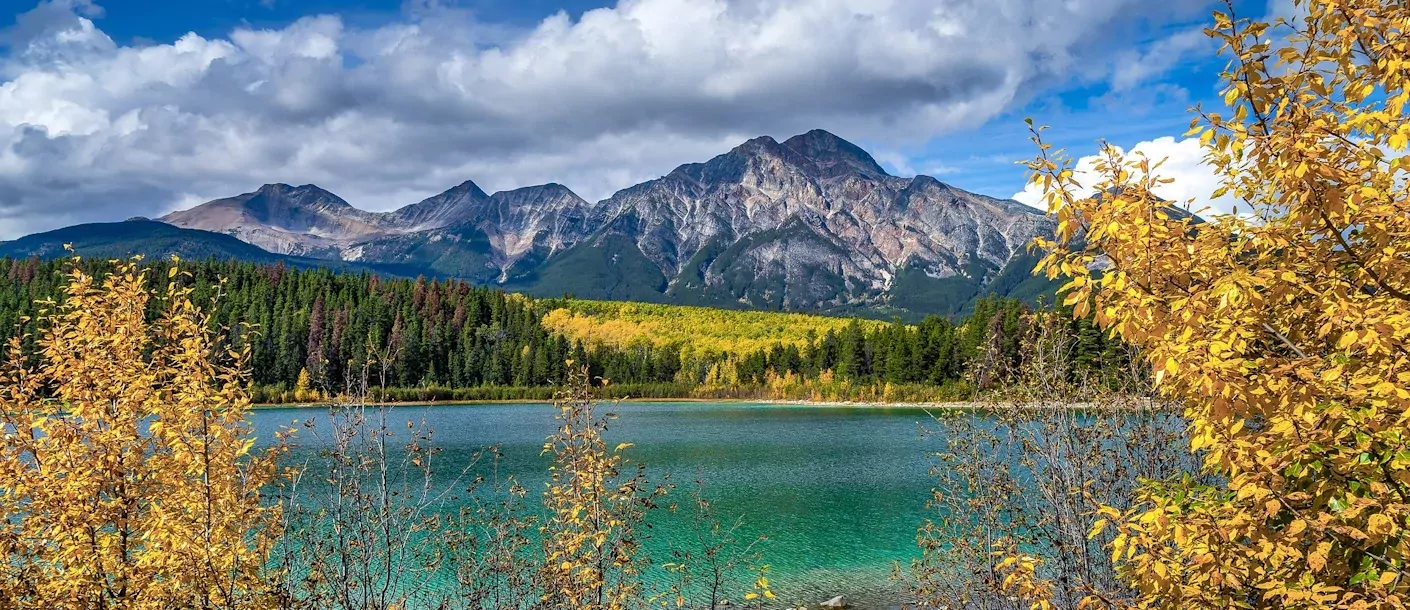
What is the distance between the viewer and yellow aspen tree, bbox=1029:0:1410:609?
3.78 meters

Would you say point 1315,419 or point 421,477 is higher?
point 1315,419

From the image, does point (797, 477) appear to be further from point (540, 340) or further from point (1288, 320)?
point (540, 340)

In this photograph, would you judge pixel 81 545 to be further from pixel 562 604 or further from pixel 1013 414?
pixel 1013 414

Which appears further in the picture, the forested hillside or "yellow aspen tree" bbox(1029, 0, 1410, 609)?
the forested hillside

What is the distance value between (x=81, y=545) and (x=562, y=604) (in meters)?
5.85

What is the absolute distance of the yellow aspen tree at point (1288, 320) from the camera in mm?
3783

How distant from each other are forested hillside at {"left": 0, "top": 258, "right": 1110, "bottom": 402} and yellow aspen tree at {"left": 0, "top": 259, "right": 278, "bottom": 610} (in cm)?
8892

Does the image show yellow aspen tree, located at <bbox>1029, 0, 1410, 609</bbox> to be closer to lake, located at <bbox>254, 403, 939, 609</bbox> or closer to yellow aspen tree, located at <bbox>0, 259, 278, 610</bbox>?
lake, located at <bbox>254, 403, 939, 609</bbox>

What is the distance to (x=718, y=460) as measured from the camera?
154 feet

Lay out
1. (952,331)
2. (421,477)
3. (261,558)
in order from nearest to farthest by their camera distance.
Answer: (261,558) → (421,477) → (952,331)

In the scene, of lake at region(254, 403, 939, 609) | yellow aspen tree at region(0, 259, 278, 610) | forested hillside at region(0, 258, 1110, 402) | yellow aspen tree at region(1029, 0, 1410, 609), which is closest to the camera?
yellow aspen tree at region(1029, 0, 1410, 609)

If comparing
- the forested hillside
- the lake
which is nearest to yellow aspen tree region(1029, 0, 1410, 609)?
the lake

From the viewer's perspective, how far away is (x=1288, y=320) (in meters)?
4.68

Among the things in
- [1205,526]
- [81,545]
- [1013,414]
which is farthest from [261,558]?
[1013,414]
